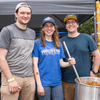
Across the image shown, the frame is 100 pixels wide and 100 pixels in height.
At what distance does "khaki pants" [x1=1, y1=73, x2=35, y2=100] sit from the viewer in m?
1.59

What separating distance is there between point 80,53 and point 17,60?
3.63 feet

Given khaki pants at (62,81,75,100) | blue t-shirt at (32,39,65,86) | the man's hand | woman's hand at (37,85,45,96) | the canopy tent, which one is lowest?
khaki pants at (62,81,75,100)

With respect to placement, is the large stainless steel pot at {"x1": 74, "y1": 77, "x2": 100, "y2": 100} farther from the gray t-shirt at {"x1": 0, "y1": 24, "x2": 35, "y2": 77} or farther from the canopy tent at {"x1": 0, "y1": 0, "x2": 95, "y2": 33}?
the canopy tent at {"x1": 0, "y1": 0, "x2": 95, "y2": 33}

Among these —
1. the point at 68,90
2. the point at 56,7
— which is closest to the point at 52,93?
the point at 68,90

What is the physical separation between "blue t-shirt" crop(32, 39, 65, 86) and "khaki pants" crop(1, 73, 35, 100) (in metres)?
0.20

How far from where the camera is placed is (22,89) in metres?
1.75

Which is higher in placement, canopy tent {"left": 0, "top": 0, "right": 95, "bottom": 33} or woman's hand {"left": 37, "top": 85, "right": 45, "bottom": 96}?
canopy tent {"left": 0, "top": 0, "right": 95, "bottom": 33}

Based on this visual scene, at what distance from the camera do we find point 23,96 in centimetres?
177

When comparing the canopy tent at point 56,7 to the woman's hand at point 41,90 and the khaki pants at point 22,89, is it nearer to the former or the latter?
the khaki pants at point 22,89

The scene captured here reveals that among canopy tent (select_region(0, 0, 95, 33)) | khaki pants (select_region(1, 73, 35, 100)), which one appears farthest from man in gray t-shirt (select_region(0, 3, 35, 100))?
canopy tent (select_region(0, 0, 95, 33))

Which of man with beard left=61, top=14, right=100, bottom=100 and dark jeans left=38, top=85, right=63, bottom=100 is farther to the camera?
man with beard left=61, top=14, right=100, bottom=100

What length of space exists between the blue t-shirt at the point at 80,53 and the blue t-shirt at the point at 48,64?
396 mm

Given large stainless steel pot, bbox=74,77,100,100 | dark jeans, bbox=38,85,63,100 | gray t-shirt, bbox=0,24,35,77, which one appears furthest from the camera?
dark jeans, bbox=38,85,63,100

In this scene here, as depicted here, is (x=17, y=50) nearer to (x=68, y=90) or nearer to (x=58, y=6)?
(x=68, y=90)
